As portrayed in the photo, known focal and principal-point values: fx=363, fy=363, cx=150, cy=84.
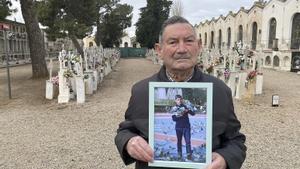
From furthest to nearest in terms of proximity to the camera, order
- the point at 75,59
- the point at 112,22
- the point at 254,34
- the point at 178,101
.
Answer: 1. the point at 112,22
2. the point at 254,34
3. the point at 75,59
4. the point at 178,101

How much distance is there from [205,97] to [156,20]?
54.4 meters

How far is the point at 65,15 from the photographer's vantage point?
26.8m

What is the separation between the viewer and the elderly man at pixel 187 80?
1.70m

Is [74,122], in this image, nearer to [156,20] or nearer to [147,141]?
[147,141]

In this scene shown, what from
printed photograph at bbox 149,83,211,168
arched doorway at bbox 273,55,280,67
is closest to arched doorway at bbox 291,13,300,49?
arched doorway at bbox 273,55,280,67

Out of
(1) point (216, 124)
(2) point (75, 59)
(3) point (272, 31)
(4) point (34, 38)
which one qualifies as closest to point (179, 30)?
(1) point (216, 124)

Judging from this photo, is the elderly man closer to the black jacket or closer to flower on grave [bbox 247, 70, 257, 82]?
the black jacket

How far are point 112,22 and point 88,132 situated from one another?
46.0m

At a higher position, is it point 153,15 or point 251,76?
point 153,15

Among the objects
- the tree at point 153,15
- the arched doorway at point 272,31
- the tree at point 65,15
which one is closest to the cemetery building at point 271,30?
the arched doorway at point 272,31

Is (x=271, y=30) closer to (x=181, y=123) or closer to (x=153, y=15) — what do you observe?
(x=153, y=15)

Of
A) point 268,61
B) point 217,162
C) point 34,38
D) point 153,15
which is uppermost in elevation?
point 153,15

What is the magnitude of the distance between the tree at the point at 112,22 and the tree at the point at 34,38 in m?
29.2

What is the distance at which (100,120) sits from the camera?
8.44 meters
